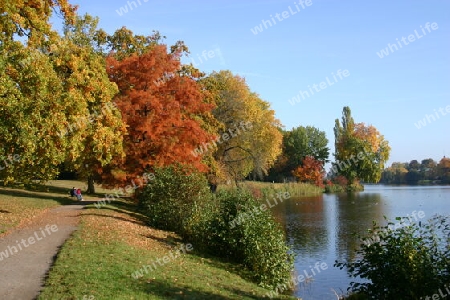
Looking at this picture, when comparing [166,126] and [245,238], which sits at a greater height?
[166,126]

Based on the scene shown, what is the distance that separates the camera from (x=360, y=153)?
77.0 meters

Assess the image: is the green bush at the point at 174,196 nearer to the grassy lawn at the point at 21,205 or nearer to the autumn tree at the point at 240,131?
the grassy lawn at the point at 21,205

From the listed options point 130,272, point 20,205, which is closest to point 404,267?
point 130,272

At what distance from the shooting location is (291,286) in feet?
50.9

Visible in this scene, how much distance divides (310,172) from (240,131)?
132ft

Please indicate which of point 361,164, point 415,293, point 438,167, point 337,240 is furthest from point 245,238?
point 438,167

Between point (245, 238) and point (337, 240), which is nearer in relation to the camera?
point (245, 238)

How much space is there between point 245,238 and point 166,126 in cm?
1122

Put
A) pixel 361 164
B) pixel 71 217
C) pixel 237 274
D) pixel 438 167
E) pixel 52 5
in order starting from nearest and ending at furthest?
pixel 237 274
pixel 52 5
pixel 71 217
pixel 361 164
pixel 438 167

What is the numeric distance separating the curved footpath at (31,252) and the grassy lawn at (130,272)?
394 mm

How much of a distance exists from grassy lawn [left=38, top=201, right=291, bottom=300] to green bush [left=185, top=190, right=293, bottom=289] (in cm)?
77

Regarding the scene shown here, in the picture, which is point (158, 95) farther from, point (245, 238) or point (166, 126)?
point (245, 238)

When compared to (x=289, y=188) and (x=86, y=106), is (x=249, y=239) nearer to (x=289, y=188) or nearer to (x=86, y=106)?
(x=86, y=106)

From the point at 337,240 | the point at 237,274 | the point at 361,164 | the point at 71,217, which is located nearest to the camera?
the point at 237,274
